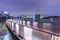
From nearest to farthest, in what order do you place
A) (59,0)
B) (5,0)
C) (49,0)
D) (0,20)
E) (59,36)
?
(59,36) → (59,0) → (49,0) → (5,0) → (0,20)

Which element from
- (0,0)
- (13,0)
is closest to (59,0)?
(13,0)

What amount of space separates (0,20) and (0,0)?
113 ft

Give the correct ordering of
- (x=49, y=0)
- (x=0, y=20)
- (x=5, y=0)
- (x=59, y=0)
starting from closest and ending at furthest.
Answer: (x=59, y=0) → (x=49, y=0) → (x=5, y=0) → (x=0, y=20)

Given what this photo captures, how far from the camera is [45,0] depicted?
11.3ft

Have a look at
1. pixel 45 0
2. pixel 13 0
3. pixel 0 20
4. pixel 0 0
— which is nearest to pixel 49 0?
pixel 45 0

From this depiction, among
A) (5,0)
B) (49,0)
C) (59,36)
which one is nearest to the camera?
(59,36)

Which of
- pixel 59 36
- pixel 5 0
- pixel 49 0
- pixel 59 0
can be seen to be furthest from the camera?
pixel 5 0

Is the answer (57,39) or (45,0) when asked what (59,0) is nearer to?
(45,0)

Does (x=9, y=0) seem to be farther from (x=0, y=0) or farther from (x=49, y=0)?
(x=49, y=0)

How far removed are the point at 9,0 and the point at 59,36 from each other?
7.83 feet

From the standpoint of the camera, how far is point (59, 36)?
6.28ft

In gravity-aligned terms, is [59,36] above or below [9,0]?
below

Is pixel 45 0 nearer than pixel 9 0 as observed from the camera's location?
Yes

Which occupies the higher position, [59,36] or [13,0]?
[13,0]
